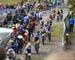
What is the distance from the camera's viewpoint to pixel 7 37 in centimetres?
1898

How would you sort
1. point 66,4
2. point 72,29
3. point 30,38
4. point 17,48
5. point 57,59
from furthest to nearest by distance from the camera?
point 66,4 → point 72,29 → point 30,38 → point 17,48 → point 57,59

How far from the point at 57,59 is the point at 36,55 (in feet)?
42.5

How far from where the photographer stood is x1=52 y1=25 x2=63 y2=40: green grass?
21.8 meters

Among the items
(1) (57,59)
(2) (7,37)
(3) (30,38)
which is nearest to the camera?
(1) (57,59)

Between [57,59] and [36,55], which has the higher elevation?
[57,59]

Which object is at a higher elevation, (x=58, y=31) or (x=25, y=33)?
(x=25, y=33)

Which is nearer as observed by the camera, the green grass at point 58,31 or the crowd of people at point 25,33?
the crowd of people at point 25,33

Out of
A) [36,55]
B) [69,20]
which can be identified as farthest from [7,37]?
[69,20]

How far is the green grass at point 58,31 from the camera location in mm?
21819

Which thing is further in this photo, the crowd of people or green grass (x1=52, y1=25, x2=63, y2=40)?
green grass (x1=52, y1=25, x2=63, y2=40)

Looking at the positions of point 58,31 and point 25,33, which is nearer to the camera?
point 25,33

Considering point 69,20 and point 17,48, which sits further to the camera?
point 69,20

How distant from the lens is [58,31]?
23.1 meters

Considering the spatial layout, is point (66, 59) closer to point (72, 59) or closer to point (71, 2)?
point (72, 59)
